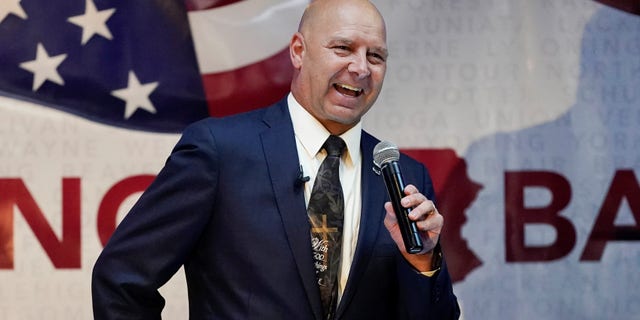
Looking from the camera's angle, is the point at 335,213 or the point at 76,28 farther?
the point at 76,28

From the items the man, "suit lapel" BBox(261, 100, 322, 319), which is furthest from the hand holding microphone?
"suit lapel" BBox(261, 100, 322, 319)

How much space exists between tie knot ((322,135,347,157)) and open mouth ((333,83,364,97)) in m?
0.10

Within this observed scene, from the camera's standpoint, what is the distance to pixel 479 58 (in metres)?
2.70

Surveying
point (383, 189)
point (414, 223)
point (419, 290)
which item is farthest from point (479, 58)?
point (414, 223)

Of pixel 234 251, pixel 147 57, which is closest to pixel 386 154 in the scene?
pixel 234 251

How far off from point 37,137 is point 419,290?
134 cm

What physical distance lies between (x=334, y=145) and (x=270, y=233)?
0.81 feet

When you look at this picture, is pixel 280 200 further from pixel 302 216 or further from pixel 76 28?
pixel 76 28

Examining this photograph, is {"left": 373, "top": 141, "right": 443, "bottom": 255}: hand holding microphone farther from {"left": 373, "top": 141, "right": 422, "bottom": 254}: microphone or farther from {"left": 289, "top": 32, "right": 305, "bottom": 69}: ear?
{"left": 289, "top": 32, "right": 305, "bottom": 69}: ear

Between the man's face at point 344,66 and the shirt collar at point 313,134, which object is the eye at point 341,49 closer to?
the man's face at point 344,66

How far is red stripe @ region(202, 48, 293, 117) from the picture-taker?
2.60 metres

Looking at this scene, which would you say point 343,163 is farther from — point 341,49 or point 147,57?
point 147,57

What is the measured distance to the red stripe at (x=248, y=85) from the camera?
260 centimetres

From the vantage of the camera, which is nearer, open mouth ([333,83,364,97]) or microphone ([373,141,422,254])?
microphone ([373,141,422,254])
